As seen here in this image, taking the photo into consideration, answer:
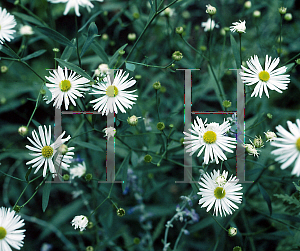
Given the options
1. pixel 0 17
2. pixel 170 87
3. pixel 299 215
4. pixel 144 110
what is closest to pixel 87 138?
pixel 144 110

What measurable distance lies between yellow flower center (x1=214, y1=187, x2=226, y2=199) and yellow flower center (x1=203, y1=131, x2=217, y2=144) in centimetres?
25

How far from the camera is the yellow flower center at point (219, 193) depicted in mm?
1597

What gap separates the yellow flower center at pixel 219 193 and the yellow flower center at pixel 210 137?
0.83ft

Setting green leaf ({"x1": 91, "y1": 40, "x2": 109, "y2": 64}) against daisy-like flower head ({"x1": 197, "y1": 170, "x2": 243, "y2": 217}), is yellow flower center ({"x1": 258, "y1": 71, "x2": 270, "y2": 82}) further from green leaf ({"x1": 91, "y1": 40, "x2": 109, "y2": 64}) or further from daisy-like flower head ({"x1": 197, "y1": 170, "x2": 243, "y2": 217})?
→ green leaf ({"x1": 91, "y1": 40, "x2": 109, "y2": 64})

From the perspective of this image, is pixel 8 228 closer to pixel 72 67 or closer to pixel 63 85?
pixel 63 85

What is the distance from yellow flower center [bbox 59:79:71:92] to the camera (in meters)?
1.68

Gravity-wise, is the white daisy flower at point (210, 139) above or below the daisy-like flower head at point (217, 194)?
above

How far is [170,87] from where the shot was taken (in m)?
3.12

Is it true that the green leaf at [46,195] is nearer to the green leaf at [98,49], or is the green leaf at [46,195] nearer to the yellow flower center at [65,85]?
the yellow flower center at [65,85]

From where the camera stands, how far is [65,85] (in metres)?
1.68

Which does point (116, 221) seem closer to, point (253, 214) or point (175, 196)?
point (175, 196)

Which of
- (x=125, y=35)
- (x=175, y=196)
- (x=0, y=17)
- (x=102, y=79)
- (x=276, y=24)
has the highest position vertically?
(x=276, y=24)

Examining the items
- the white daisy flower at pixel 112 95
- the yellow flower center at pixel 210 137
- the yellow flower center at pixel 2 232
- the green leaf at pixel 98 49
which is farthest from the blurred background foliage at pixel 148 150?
the yellow flower center at pixel 2 232

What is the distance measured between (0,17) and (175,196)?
77.3 inches
